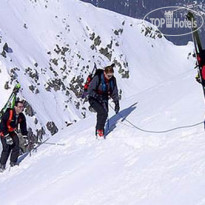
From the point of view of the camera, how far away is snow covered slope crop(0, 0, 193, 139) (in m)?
89.3

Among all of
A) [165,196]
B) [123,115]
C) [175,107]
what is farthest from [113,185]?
[123,115]

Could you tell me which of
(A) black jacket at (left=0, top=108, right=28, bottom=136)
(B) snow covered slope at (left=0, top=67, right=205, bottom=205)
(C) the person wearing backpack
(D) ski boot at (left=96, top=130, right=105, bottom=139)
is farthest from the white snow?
(A) black jacket at (left=0, top=108, right=28, bottom=136)

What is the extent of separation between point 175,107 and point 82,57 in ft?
315

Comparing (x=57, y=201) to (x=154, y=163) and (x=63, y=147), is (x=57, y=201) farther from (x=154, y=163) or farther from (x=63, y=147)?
(x=63, y=147)

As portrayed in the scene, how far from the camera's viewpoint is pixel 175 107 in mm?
13250

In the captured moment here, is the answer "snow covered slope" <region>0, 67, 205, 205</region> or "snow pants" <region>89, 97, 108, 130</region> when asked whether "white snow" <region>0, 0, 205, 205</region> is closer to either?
"snow covered slope" <region>0, 67, 205, 205</region>

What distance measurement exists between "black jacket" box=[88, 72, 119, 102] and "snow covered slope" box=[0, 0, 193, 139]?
67305 mm

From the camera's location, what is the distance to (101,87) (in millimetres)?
12070

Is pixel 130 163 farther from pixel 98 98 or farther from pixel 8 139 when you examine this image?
pixel 8 139

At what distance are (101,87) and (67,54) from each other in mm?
96558

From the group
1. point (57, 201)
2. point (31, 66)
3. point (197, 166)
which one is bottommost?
point (197, 166)

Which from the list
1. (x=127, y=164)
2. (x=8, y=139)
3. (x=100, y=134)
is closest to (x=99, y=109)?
(x=100, y=134)

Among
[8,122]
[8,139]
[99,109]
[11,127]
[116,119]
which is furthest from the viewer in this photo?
[116,119]

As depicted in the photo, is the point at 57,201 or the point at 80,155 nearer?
the point at 57,201
